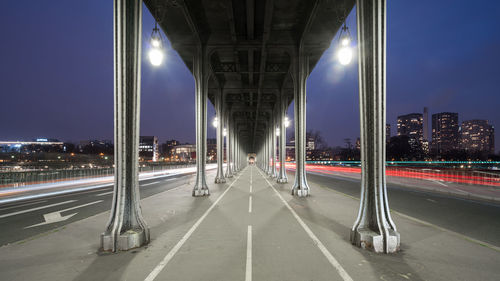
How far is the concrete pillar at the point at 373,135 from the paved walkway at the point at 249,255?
418 mm

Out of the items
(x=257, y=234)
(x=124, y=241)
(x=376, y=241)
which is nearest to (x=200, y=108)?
(x=257, y=234)

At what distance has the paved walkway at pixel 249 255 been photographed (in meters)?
4.55

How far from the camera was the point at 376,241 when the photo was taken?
5.58 m

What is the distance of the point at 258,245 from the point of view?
605 cm

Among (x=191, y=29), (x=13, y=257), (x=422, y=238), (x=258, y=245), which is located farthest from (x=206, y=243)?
(x=191, y=29)

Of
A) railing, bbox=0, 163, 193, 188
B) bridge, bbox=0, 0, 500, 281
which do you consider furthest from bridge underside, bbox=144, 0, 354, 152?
railing, bbox=0, 163, 193, 188

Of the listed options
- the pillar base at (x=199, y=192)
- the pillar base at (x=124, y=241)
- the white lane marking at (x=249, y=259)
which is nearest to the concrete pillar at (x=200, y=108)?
the pillar base at (x=199, y=192)

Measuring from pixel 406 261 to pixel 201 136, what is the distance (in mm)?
12610

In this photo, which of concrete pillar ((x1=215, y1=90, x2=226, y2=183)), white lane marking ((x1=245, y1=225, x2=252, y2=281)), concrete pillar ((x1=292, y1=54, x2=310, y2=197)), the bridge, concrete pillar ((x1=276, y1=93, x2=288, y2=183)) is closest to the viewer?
white lane marking ((x1=245, y1=225, x2=252, y2=281))

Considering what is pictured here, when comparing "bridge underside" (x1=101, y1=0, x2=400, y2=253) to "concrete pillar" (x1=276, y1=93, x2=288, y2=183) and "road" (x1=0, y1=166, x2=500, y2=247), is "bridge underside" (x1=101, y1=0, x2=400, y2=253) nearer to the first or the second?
"concrete pillar" (x1=276, y1=93, x2=288, y2=183)

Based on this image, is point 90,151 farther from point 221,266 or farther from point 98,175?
point 221,266

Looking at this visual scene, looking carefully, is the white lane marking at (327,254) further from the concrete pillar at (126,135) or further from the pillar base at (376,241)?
the concrete pillar at (126,135)

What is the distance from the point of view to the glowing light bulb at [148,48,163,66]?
7.07 m

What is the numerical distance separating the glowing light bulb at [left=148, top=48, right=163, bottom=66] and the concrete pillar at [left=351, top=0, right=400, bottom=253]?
5905 mm
